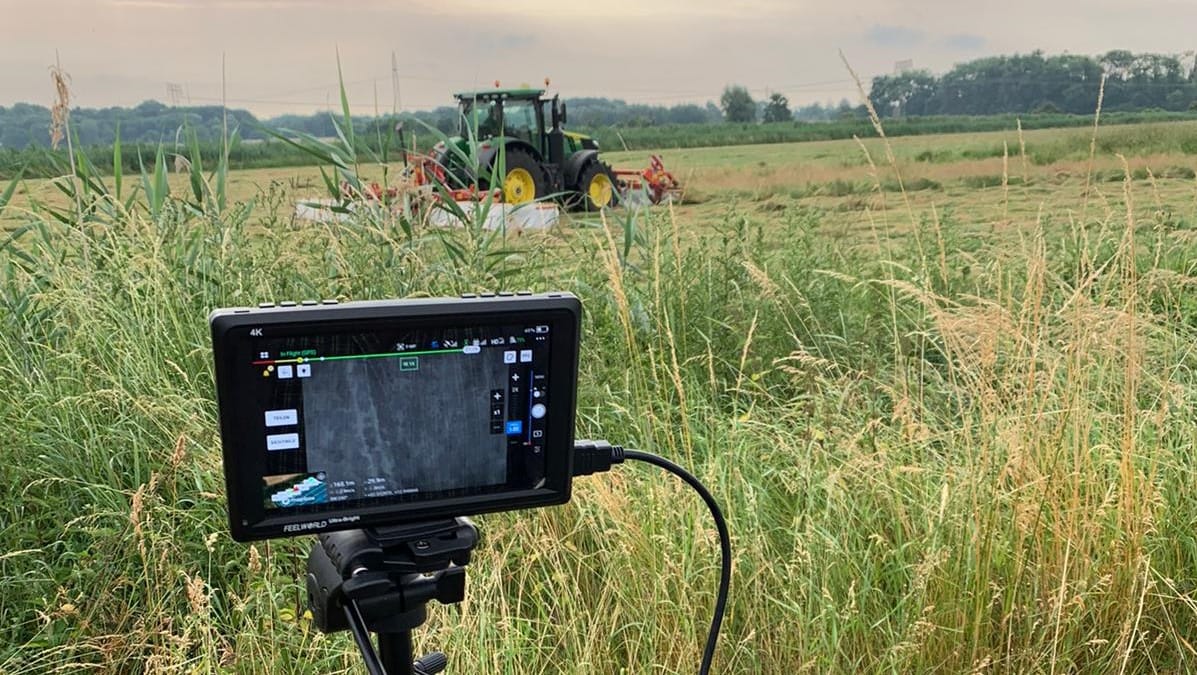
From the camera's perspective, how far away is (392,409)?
1071mm

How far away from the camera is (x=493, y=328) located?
109 centimetres

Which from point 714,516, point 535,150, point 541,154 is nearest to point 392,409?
point 714,516

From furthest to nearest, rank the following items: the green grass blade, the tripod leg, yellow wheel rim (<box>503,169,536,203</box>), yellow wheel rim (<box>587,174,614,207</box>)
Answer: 1. yellow wheel rim (<box>587,174,614,207</box>)
2. yellow wheel rim (<box>503,169,536,203</box>)
3. the green grass blade
4. the tripod leg

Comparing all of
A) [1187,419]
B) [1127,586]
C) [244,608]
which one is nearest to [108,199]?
[244,608]

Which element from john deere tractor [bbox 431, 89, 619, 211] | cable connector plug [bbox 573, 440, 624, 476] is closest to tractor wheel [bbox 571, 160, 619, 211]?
john deere tractor [bbox 431, 89, 619, 211]

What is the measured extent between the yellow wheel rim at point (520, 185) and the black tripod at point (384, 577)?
9.95m

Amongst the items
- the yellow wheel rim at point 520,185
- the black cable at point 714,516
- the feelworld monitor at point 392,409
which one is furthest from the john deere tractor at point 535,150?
the feelworld monitor at point 392,409

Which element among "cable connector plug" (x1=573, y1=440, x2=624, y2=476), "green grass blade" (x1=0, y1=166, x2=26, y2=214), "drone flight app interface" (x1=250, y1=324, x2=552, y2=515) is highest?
"green grass blade" (x1=0, y1=166, x2=26, y2=214)

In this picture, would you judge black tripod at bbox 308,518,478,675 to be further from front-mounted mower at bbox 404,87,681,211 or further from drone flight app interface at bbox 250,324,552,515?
front-mounted mower at bbox 404,87,681,211

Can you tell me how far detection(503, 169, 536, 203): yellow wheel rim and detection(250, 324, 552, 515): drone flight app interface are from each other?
32.6 ft

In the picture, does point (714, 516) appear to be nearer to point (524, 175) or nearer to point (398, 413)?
point (398, 413)

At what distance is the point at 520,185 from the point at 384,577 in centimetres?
1062

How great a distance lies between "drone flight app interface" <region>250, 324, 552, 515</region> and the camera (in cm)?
103

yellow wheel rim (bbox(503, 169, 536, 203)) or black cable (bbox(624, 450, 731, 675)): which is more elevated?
yellow wheel rim (bbox(503, 169, 536, 203))
